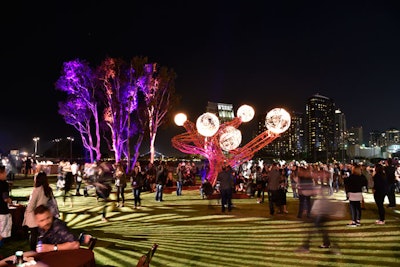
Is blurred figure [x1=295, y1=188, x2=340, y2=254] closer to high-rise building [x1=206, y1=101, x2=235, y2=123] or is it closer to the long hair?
the long hair

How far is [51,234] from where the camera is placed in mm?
4984

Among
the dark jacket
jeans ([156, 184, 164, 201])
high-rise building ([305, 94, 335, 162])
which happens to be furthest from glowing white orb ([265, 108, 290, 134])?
high-rise building ([305, 94, 335, 162])

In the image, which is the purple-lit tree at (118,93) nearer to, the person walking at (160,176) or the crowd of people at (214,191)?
the crowd of people at (214,191)

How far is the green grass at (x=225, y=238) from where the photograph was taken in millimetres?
7109

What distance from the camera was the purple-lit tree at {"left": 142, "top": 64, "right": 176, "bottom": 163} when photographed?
3192 centimetres

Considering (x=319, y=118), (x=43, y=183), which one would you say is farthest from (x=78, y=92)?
(x=319, y=118)

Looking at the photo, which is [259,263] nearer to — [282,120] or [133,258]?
[133,258]

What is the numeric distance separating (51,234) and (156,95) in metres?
28.1

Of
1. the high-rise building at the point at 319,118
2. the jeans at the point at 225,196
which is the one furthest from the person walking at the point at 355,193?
the high-rise building at the point at 319,118

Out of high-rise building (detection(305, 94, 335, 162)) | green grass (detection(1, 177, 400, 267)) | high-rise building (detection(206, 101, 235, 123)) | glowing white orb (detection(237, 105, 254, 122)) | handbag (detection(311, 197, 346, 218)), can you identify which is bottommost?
green grass (detection(1, 177, 400, 267))

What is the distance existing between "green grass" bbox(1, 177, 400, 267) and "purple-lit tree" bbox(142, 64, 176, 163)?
19133mm

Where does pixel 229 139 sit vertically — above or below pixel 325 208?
above

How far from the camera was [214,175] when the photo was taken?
62.4 feet

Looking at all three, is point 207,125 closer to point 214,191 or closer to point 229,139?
point 229,139
